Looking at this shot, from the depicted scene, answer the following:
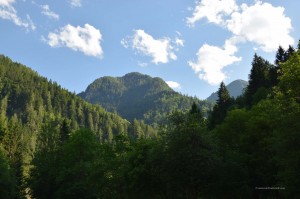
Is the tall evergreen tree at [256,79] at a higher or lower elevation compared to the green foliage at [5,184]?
higher

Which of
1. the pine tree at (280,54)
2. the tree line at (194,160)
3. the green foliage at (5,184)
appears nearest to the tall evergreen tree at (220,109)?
the pine tree at (280,54)

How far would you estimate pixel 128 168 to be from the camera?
161 feet

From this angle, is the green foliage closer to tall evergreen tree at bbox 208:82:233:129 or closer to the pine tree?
tall evergreen tree at bbox 208:82:233:129

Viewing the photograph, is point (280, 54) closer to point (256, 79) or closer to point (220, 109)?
point (256, 79)

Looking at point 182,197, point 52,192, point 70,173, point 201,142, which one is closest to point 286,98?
point 201,142

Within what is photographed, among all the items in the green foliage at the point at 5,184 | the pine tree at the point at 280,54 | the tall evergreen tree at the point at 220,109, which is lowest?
the green foliage at the point at 5,184

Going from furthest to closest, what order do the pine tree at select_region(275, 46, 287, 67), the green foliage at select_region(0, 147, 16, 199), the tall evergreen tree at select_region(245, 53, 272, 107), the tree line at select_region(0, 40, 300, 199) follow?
the tall evergreen tree at select_region(245, 53, 272, 107) < the pine tree at select_region(275, 46, 287, 67) < the green foliage at select_region(0, 147, 16, 199) < the tree line at select_region(0, 40, 300, 199)

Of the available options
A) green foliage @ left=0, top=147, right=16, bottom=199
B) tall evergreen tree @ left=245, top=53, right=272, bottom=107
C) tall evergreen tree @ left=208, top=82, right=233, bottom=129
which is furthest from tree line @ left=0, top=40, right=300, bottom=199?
tall evergreen tree @ left=245, top=53, right=272, bottom=107

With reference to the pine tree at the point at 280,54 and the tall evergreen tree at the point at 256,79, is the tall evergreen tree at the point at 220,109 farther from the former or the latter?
the pine tree at the point at 280,54

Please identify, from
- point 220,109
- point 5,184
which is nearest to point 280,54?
point 220,109

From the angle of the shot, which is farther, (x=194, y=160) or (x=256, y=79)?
(x=256, y=79)

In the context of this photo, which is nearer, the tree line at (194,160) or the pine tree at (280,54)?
the tree line at (194,160)

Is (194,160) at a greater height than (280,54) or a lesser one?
lesser

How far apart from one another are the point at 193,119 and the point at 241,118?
62.9 ft
